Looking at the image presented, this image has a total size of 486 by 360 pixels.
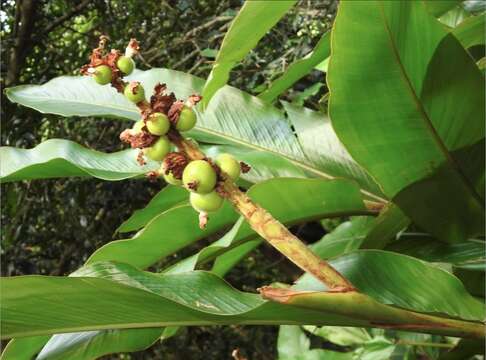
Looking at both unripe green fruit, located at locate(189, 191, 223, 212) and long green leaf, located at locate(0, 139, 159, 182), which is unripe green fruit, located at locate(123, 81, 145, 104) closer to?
unripe green fruit, located at locate(189, 191, 223, 212)

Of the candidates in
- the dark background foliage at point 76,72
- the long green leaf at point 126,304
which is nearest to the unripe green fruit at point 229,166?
the long green leaf at point 126,304

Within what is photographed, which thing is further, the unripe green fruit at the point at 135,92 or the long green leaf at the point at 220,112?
the long green leaf at the point at 220,112

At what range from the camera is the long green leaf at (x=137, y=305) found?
490mm

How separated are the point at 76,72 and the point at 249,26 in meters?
1.97

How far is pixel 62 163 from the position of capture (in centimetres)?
80

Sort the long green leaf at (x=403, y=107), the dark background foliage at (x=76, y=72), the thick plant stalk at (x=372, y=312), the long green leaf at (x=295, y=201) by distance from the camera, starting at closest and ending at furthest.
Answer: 1. the thick plant stalk at (x=372, y=312)
2. the long green leaf at (x=403, y=107)
3. the long green leaf at (x=295, y=201)
4. the dark background foliage at (x=76, y=72)

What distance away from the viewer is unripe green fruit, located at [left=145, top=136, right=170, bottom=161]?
49cm

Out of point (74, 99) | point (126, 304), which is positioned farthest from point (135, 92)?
point (74, 99)

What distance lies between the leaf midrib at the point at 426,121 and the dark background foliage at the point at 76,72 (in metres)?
1.38

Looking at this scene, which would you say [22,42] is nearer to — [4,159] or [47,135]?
[47,135]

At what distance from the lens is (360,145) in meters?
0.68

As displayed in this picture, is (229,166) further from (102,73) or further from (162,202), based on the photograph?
(162,202)

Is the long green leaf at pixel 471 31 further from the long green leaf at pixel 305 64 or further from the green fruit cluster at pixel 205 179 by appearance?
the green fruit cluster at pixel 205 179

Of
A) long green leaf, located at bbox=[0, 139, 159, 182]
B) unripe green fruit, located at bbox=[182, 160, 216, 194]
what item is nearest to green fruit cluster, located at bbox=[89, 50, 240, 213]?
unripe green fruit, located at bbox=[182, 160, 216, 194]
